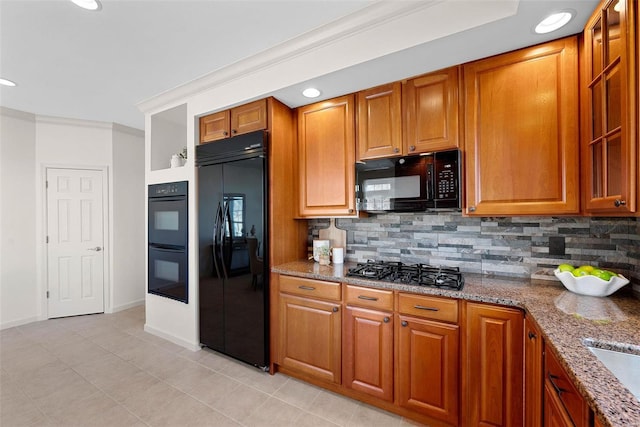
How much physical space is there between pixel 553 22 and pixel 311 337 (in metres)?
2.51

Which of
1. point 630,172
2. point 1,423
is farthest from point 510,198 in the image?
point 1,423

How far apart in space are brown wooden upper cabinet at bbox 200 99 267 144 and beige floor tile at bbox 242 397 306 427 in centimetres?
223

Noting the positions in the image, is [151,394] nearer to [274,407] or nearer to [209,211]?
[274,407]

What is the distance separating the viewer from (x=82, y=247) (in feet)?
12.3

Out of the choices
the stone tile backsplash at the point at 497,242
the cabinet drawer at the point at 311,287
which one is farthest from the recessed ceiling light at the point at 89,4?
the stone tile backsplash at the point at 497,242

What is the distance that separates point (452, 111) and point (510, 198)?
69 cm

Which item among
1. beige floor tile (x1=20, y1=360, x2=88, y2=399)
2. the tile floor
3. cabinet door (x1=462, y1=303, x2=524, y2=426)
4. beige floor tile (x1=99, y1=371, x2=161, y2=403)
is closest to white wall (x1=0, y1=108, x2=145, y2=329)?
the tile floor

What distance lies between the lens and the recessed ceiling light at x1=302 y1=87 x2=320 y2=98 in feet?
7.04

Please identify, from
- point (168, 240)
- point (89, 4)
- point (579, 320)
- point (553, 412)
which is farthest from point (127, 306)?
point (579, 320)

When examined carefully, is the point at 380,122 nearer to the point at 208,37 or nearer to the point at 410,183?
the point at 410,183

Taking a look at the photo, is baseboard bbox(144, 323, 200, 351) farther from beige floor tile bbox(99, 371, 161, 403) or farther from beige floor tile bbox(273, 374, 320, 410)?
beige floor tile bbox(273, 374, 320, 410)

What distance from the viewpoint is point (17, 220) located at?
338 cm

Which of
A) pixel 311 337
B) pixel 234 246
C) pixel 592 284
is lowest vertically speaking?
pixel 311 337

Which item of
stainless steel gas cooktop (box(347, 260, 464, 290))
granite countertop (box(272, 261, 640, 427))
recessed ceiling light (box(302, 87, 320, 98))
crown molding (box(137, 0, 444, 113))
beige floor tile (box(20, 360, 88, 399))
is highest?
crown molding (box(137, 0, 444, 113))
